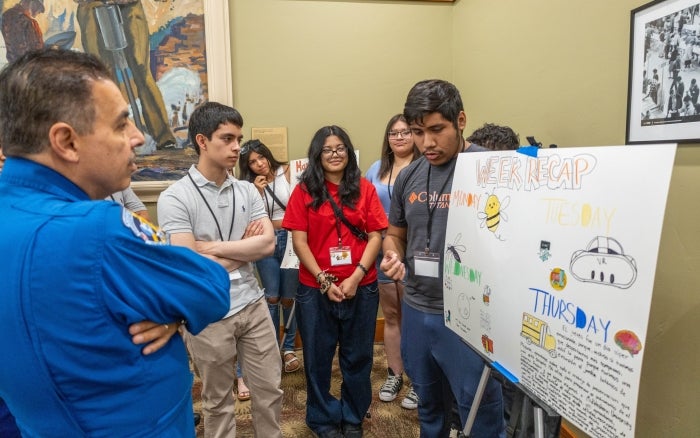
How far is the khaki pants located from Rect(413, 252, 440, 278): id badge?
2.53ft

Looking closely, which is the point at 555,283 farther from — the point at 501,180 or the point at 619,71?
the point at 619,71

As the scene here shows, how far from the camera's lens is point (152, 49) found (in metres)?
3.25

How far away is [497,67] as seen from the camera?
299cm

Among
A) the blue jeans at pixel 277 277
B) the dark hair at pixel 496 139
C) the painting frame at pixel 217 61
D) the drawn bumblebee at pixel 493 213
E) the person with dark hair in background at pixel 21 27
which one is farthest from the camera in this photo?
the painting frame at pixel 217 61

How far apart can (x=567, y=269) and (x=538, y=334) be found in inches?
8.2

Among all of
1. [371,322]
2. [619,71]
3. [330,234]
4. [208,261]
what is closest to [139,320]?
[208,261]

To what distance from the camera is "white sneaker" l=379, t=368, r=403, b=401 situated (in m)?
2.78

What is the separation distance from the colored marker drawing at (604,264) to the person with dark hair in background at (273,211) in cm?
230

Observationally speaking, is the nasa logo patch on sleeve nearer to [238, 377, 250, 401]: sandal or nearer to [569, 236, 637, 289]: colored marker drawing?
[569, 236, 637, 289]: colored marker drawing

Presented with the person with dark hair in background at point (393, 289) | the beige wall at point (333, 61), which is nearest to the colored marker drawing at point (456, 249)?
the person with dark hair in background at point (393, 289)

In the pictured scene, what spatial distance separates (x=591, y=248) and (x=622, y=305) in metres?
0.14

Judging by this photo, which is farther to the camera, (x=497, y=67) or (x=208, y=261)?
(x=497, y=67)

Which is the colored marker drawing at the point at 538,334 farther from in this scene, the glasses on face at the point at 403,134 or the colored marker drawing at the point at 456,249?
the glasses on face at the point at 403,134

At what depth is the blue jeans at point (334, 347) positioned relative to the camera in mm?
2266
